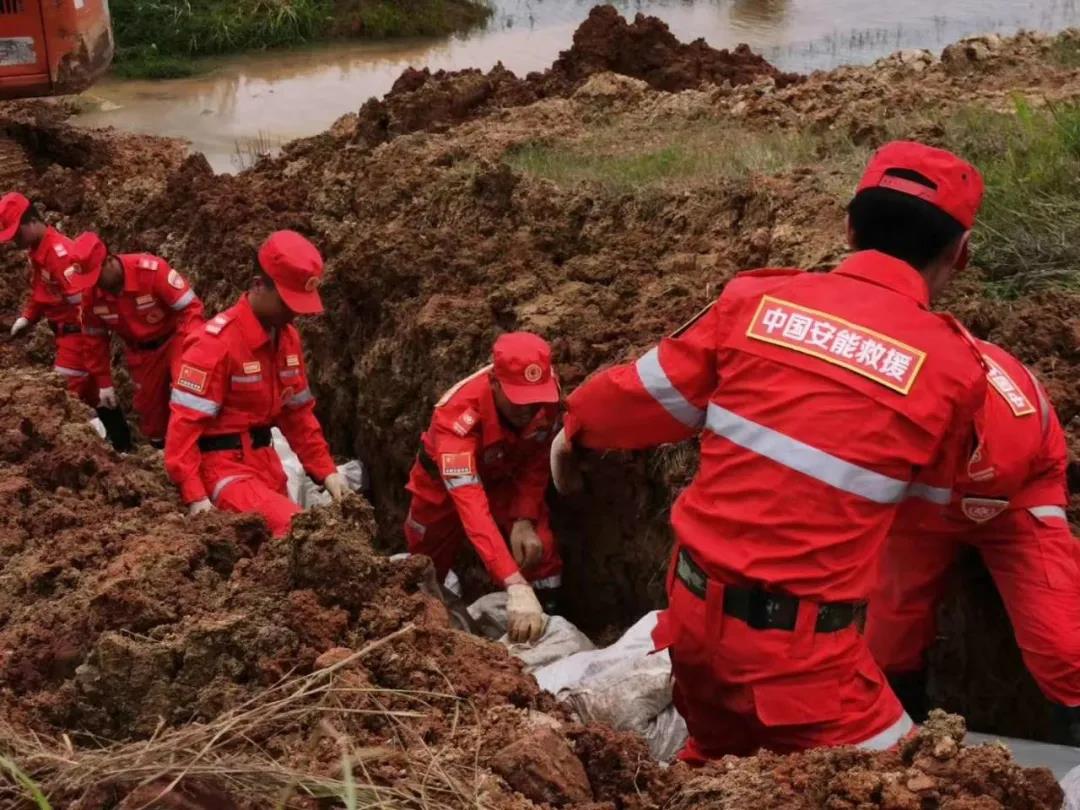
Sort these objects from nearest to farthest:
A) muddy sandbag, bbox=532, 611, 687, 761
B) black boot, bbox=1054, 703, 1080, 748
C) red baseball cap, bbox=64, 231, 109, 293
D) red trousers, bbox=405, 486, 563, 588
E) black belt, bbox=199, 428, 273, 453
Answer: black boot, bbox=1054, 703, 1080, 748 < muddy sandbag, bbox=532, 611, 687, 761 < black belt, bbox=199, 428, 273, 453 < red trousers, bbox=405, 486, 563, 588 < red baseball cap, bbox=64, 231, 109, 293

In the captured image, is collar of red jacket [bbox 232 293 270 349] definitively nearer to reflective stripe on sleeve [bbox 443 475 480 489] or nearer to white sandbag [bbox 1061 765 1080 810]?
reflective stripe on sleeve [bbox 443 475 480 489]

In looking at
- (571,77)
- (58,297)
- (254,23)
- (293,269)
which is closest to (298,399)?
(293,269)

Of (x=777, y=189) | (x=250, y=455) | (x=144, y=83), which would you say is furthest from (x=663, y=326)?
(x=144, y=83)

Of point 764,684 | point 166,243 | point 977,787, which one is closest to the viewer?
point 977,787

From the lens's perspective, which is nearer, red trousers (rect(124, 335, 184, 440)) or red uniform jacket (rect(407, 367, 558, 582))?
A: red uniform jacket (rect(407, 367, 558, 582))

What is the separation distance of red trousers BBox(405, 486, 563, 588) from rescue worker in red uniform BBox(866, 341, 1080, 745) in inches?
77.3

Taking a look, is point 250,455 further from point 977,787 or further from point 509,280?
point 977,787

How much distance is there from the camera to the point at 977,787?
2.53 metres

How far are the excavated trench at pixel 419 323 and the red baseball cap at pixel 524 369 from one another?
59cm

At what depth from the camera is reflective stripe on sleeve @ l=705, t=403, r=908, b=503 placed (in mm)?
3115

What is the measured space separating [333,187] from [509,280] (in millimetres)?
2509

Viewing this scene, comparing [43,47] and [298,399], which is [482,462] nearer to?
[298,399]

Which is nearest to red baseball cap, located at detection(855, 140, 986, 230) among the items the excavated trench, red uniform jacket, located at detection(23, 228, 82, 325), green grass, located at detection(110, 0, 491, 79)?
the excavated trench

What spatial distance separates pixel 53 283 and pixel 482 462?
10.9 feet
